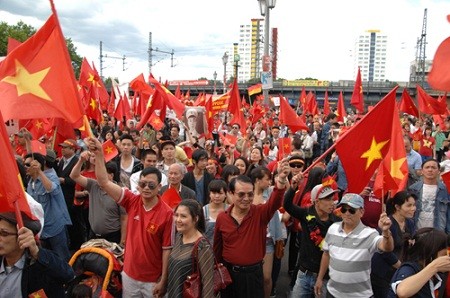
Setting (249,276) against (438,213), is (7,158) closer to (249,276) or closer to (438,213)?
(249,276)

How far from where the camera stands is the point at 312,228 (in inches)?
171

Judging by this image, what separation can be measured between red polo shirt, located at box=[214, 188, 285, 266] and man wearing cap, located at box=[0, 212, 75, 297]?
57.9 inches

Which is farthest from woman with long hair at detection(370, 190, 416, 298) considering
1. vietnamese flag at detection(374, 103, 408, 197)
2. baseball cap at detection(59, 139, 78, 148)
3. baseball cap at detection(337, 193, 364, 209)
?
baseball cap at detection(59, 139, 78, 148)

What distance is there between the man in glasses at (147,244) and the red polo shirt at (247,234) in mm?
470

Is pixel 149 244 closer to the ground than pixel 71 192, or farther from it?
farther from it

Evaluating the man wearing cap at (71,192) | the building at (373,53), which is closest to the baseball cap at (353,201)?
the man wearing cap at (71,192)

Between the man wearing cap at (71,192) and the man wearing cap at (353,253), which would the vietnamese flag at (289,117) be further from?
the man wearing cap at (353,253)

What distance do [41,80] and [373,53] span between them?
145 m

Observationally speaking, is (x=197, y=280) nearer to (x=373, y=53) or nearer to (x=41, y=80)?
(x=41, y=80)

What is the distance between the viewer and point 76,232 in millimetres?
6738

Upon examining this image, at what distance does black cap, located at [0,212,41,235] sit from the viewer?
2.72 metres

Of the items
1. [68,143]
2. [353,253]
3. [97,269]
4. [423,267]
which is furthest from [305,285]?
[68,143]

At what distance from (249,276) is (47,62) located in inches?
93.6

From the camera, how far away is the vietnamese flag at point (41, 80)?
11.6ft
